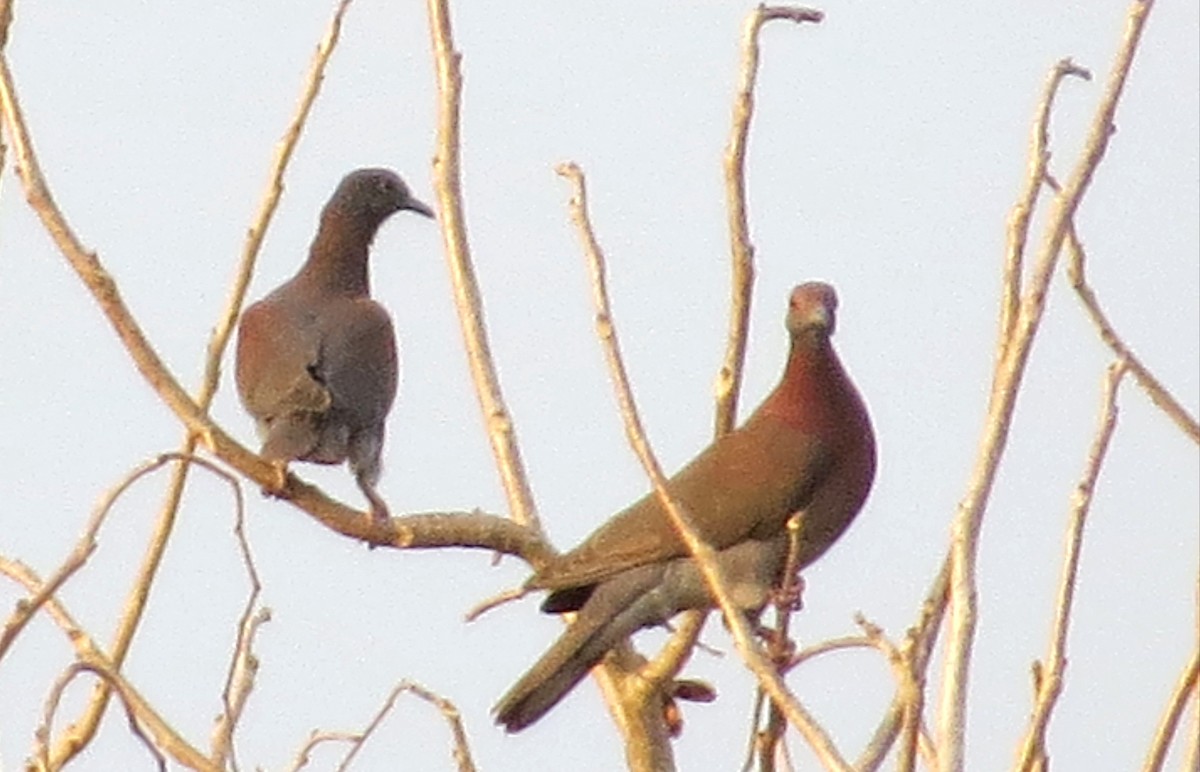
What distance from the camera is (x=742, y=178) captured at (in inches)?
172

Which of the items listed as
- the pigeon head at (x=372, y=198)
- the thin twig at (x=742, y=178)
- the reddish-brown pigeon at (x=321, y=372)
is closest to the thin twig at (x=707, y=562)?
the thin twig at (x=742, y=178)

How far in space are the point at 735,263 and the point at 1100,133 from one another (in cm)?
93

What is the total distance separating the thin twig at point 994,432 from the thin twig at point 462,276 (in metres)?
1.30

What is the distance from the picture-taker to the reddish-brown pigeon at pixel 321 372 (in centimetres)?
633

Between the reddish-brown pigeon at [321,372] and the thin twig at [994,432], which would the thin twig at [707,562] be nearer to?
the thin twig at [994,432]

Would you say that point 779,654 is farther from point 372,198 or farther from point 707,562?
point 372,198

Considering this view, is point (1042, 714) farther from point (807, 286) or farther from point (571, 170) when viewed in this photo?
point (807, 286)

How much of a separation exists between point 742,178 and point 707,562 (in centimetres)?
108

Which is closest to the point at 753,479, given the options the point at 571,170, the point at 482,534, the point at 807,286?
the point at 807,286

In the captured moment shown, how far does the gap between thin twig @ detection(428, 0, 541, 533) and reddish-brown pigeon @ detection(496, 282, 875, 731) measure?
0.61 m

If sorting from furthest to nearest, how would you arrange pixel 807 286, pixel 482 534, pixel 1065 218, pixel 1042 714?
pixel 807 286
pixel 482 534
pixel 1065 218
pixel 1042 714

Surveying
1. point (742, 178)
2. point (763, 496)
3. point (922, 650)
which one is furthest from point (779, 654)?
point (763, 496)

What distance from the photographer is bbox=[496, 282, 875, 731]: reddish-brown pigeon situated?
5535 mm

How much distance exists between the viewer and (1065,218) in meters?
3.61
